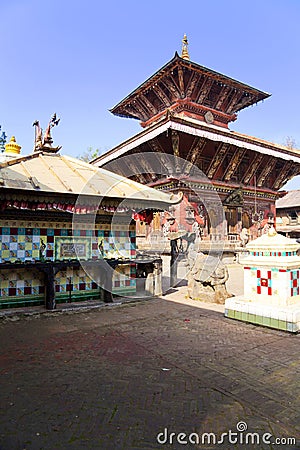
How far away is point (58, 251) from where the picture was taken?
9094mm

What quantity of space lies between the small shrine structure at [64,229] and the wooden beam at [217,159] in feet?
42.9

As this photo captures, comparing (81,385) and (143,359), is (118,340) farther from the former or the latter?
(81,385)

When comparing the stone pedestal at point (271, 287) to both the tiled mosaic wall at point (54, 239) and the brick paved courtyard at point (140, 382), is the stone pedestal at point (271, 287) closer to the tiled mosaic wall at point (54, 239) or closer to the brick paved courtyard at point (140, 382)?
the brick paved courtyard at point (140, 382)

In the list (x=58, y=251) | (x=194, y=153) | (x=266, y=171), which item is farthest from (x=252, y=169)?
(x=58, y=251)

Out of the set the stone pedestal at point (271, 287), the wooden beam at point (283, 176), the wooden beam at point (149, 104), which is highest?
the wooden beam at point (149, 104)

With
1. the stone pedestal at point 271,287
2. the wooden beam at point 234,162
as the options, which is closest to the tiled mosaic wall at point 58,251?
the stone pedestal at point 271,287

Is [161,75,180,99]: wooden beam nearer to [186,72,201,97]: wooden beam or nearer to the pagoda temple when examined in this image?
the pagoda temple

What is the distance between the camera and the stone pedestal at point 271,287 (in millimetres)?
6523

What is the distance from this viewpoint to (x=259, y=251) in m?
7.27

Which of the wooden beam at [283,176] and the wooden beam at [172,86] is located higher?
the wooden beam at [172,86]

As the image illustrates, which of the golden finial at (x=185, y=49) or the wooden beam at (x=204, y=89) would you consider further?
the golden finial at (x=185, y=49)

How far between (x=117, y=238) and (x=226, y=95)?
19.2 m

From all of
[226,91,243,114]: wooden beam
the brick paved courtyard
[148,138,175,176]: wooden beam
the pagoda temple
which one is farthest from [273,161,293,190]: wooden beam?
the brick paved courtyard

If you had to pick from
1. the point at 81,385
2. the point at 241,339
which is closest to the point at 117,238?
the point at 241,339
